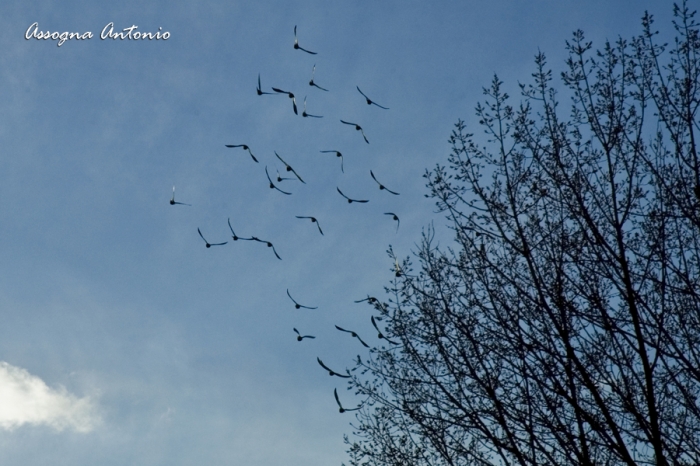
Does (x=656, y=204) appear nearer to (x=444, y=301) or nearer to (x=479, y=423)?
(x=444, y=301)

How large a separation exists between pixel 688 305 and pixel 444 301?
9.38ft

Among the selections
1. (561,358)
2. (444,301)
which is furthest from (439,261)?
(561,358)

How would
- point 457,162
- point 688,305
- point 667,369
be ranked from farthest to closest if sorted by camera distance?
point 457,162
point 688,305
point 667,369

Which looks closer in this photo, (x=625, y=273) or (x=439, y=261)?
(x=625, y=273)

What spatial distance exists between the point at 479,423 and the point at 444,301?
4.92ft

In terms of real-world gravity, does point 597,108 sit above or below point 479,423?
above

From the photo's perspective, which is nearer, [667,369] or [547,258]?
[667,369]

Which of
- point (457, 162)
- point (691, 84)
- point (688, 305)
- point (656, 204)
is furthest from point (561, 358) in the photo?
point (691, 84)

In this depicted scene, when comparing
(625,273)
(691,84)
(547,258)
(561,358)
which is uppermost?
(691,84)

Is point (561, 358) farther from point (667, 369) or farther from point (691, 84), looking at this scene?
point (691, 84)

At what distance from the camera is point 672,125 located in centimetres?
690

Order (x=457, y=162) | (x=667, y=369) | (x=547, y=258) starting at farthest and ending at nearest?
(x=457, y=162) → (x=547, y=258) → (x=667, y=369)

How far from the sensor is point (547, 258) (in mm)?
7227

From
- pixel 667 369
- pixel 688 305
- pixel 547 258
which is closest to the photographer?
pixel 667 369
